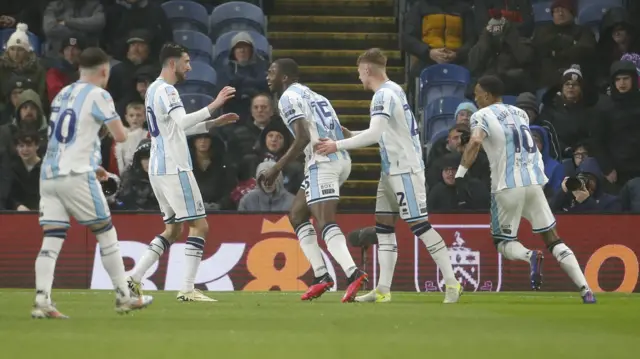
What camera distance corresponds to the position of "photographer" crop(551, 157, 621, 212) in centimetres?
1716

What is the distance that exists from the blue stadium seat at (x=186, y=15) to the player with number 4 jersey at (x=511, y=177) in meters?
8.93

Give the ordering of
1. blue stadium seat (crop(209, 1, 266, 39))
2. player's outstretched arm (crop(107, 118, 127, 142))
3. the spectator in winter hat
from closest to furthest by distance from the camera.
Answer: player's outstretched arm (crop(107, 118, 127, 142)), the spectator in winter hat, blue stadium seat (crop(209, 1, 266, 39))

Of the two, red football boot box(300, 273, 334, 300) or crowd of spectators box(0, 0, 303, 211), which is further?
crowd of spectators box(0, 0, 303, 211)

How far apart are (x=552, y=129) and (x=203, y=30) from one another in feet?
20.4

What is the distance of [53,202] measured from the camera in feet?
33.2

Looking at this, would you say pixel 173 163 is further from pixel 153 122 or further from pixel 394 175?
pixel 394 175

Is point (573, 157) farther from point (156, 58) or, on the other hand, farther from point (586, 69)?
point (156, 58)

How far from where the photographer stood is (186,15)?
21344mm

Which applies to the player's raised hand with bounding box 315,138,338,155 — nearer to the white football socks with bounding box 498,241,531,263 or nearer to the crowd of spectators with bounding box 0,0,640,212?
the white football socks with bounding box 498,241,531,263

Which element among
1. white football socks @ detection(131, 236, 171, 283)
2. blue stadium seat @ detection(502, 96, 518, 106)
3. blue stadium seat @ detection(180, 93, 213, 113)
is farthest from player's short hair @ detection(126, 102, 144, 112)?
white football socks @ detection(131, 236, 171, 283)

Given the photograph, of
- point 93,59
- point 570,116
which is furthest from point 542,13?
point 93,59

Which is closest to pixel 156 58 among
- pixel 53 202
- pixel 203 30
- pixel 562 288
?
pixel 203 30

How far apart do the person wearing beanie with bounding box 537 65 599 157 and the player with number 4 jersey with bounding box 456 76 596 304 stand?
17.7 ft

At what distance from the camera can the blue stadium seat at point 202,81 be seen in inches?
781
